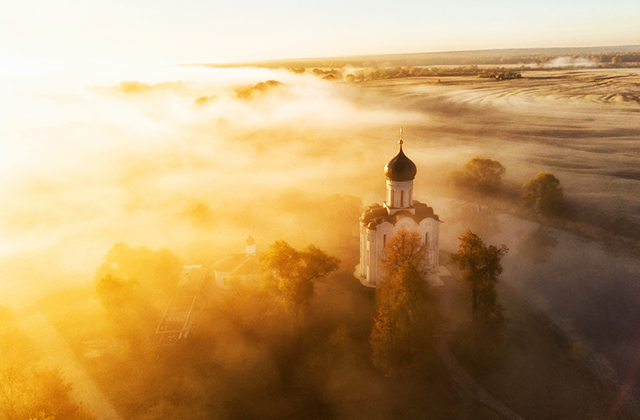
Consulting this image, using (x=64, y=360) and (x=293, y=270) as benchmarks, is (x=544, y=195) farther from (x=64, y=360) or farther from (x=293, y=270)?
(x=64, y=360)

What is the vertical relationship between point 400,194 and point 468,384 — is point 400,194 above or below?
above

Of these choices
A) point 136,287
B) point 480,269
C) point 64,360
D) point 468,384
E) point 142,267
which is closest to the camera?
point 468,384

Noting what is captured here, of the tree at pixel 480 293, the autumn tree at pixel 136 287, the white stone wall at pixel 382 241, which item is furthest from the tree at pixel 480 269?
the autumn tree at pixel 136 287

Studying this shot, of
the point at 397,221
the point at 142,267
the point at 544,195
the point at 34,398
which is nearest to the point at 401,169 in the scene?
the point at 397,221

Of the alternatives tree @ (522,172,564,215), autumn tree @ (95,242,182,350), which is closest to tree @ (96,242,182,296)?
autumn tree @ (95,242,182,350)

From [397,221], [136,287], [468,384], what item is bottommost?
[468,384]

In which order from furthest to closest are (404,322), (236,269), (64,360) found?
1. (236,269)
2. (64,360)
3. (404,322)

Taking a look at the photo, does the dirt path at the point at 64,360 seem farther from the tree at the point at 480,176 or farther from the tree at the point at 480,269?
the tree at the point at 480,176
